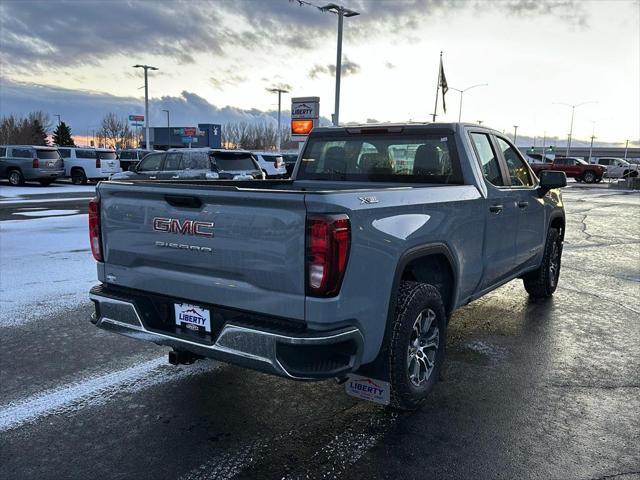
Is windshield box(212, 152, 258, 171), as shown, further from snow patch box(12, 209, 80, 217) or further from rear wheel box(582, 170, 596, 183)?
rear wheel box(582, 170, 596, 183)

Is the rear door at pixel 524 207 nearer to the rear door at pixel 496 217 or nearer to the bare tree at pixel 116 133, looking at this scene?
the rear door at pixel 496 217

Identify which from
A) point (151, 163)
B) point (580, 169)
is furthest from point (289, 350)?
point (580, 169)

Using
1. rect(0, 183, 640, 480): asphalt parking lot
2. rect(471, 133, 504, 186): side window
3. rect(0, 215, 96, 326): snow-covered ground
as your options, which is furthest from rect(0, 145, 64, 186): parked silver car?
rect(471, 133, 504, 186): side window

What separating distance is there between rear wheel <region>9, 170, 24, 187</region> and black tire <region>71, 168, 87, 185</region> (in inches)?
101

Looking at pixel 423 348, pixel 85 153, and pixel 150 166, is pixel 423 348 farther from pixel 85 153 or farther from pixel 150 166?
pixel 85 153

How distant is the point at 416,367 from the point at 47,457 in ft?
7.42

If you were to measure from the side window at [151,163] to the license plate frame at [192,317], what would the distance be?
592 inches

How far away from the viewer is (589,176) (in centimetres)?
4103

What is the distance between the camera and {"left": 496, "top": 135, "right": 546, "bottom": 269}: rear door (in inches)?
203

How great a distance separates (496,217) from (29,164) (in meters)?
23.8

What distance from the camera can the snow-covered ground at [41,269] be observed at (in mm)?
5781

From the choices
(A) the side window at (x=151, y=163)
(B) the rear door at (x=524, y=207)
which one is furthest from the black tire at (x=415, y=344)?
(A) the side window at (x=151, y=163)

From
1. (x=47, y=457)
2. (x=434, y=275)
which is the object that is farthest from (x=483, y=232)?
(x=47, y=457)

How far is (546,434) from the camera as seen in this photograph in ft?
11.0
